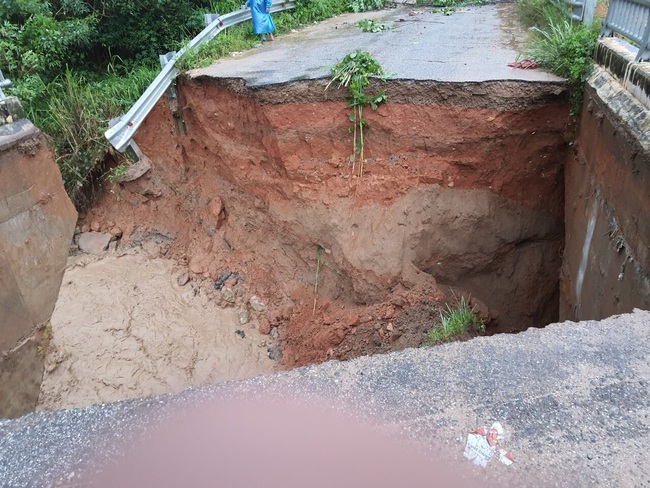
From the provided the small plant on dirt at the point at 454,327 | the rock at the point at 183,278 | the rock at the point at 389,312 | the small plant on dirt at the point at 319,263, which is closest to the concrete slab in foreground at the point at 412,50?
the small plant on dirt at the point at 319,263

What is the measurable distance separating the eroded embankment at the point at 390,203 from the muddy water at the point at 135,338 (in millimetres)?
428

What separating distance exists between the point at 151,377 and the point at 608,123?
4816 mm

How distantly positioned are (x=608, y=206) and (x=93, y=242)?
224 inches

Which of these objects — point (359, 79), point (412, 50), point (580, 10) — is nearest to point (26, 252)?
point (359, 79)

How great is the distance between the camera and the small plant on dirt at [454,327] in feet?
14.0

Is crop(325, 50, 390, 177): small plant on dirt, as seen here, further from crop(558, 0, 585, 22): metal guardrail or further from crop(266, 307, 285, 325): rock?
crop(266, 307, 285, 325): rock

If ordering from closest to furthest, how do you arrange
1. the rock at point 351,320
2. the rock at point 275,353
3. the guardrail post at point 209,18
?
the rock at point 351,320 → the rock at point 275,353 → the guardrail post at point 209,18

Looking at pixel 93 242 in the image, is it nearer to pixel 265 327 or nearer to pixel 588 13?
pixel 265 327

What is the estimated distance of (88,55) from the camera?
7594mm

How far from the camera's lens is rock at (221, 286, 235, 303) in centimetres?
611

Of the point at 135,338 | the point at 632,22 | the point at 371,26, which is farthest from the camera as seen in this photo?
the point at 371,26

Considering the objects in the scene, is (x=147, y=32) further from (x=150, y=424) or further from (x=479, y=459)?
(x=479, y=459)

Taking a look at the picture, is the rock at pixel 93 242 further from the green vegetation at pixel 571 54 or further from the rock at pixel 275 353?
the green vegetation at pixel 571 54

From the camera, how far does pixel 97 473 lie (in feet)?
5.97
